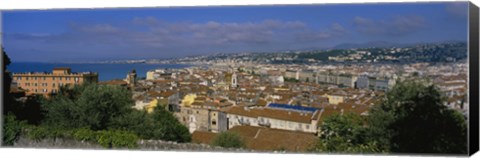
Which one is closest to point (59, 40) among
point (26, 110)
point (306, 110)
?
point (26, 110)

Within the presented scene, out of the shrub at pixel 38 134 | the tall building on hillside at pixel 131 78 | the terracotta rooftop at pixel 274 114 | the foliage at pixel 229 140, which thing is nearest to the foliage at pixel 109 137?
the shrub at pixel 38 134

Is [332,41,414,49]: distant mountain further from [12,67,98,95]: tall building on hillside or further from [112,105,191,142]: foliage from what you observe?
[12,67,98,95]: tall building on hillside

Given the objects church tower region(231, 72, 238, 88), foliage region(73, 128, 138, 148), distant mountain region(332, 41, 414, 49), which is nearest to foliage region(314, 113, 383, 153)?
distant mountain region(332, 41, 414, 49)

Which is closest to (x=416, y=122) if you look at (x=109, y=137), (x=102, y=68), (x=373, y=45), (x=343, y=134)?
(x=343, y=134)

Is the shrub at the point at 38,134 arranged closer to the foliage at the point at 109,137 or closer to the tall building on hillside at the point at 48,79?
the foliage at the point at 109,137

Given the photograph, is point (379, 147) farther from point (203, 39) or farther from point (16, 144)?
point (16, 144)
